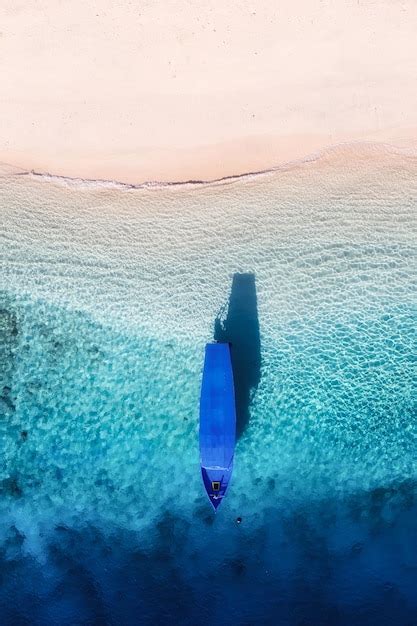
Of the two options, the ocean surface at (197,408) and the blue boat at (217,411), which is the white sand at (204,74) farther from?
the blue boat at (217,411)

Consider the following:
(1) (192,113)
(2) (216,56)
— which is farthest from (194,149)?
(2) (216,56)

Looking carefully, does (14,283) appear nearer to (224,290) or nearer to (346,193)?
(224,290)

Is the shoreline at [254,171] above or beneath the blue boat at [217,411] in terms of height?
above

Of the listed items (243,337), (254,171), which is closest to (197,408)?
(243,337)

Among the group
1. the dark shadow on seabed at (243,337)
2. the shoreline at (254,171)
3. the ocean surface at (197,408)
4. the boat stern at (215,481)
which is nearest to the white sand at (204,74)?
the shoreline at (254,171)

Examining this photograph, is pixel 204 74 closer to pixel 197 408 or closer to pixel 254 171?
pixel 254 171
